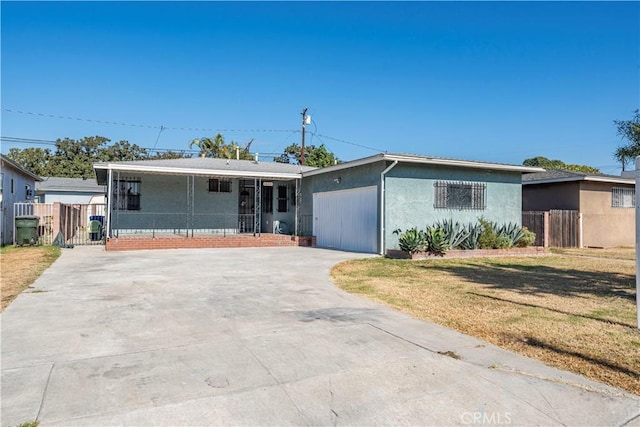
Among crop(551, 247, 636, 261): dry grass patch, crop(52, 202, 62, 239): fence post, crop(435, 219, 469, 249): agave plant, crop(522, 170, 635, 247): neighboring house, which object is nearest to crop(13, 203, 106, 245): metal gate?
crop(52, 202, 62, 239): fence post

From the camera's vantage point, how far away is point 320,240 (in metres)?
18.0

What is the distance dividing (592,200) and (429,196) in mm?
9831

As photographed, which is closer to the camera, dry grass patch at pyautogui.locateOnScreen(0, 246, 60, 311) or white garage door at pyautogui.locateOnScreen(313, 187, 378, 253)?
dry grass patch at pyautogui.locateOnScreen(0, 246, 60, 311)

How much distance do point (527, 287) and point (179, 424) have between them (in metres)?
7.20

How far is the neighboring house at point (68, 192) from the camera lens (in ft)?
107

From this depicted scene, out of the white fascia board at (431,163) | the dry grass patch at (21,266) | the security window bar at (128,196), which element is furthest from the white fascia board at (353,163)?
the dry grass patch at (21,266)

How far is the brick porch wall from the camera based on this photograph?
15.3 metres

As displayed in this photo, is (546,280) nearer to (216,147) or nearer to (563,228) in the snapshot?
(563,228)

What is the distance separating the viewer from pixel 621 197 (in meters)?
20.8

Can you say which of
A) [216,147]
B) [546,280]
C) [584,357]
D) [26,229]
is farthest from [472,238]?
[216,147]

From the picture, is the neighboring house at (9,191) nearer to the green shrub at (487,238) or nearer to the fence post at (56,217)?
the fence post at (56,217)

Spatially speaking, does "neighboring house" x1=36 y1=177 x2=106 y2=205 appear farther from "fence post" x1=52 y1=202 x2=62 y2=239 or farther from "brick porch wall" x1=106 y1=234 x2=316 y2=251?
"brick porch wall" x1=106 y1=234 x2=316 y2=251

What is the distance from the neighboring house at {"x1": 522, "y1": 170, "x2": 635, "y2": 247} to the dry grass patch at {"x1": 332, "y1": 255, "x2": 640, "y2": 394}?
813cm

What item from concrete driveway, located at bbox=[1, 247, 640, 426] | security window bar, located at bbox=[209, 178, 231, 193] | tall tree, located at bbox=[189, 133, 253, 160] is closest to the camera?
concrete driveway, located at bbox=[1, 247, 640, 426]
